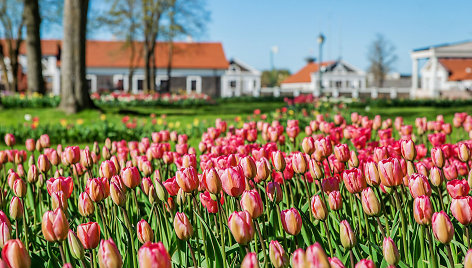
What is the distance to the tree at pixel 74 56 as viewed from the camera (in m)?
→ 13.0

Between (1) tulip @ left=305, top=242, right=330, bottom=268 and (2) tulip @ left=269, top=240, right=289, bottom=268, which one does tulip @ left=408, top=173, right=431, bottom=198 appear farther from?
(1) tulip @ left=305, top=242, right=330, bottom=268

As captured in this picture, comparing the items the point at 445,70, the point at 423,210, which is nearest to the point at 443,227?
the point at 423,210

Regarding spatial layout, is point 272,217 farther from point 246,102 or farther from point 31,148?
point 246,102

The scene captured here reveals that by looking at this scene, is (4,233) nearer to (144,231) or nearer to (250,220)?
(144,231)

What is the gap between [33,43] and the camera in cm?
2053

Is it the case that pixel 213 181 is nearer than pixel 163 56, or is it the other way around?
pixel 213 181

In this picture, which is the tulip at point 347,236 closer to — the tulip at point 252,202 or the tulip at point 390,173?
the tulip at point 252,202

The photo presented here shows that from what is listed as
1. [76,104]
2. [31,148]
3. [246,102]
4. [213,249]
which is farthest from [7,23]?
[213,249]

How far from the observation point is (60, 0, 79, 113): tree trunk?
12977mm

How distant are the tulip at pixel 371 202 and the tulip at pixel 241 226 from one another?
527 millimetres

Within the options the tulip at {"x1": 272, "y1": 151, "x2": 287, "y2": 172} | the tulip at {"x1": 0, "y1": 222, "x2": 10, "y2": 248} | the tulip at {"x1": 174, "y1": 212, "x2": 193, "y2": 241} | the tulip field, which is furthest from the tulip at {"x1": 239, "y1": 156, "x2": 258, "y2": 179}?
the tulip at {"x1": 0, "y1": 222, "x2": 10, "y2": 248}

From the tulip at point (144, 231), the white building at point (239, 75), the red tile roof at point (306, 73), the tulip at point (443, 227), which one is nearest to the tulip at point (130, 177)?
the tulip at point (144, 231)

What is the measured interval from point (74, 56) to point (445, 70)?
50.6 m

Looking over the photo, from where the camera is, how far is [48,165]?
2.83 metres
